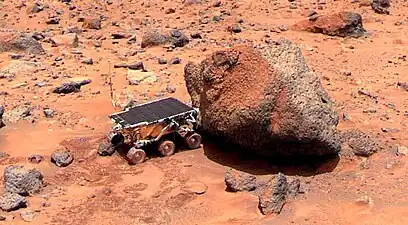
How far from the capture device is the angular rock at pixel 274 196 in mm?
8117

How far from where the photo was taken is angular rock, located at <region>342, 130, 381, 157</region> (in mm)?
9242

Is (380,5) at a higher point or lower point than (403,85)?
lower

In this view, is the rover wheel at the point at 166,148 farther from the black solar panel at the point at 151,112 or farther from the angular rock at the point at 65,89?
the angular rock at the point at 65,89

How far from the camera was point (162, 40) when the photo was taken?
14.3m

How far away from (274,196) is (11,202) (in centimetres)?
301

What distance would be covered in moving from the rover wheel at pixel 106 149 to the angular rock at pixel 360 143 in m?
3.07

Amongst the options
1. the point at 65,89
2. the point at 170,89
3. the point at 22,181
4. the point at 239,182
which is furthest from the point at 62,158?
the point at 170,89

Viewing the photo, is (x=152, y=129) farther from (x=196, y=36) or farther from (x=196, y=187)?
(x=196, y=36)

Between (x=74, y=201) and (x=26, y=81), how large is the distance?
437 centimetres

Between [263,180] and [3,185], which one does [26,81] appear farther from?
[263,180]

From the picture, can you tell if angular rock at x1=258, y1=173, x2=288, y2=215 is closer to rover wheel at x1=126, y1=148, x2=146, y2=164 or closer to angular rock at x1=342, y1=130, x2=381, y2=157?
angular rock at x1=342, y1=130, x2=381, y2=157

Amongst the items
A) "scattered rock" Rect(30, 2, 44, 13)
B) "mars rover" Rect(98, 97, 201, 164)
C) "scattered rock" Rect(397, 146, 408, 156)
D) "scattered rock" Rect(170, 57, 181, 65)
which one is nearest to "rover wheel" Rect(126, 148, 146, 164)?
"mars rover" Rect(98, 97, 201, 164)

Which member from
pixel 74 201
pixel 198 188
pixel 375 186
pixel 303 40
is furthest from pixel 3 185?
pixel 303 40

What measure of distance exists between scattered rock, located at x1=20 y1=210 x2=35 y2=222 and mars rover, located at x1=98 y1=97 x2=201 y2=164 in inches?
61.1
